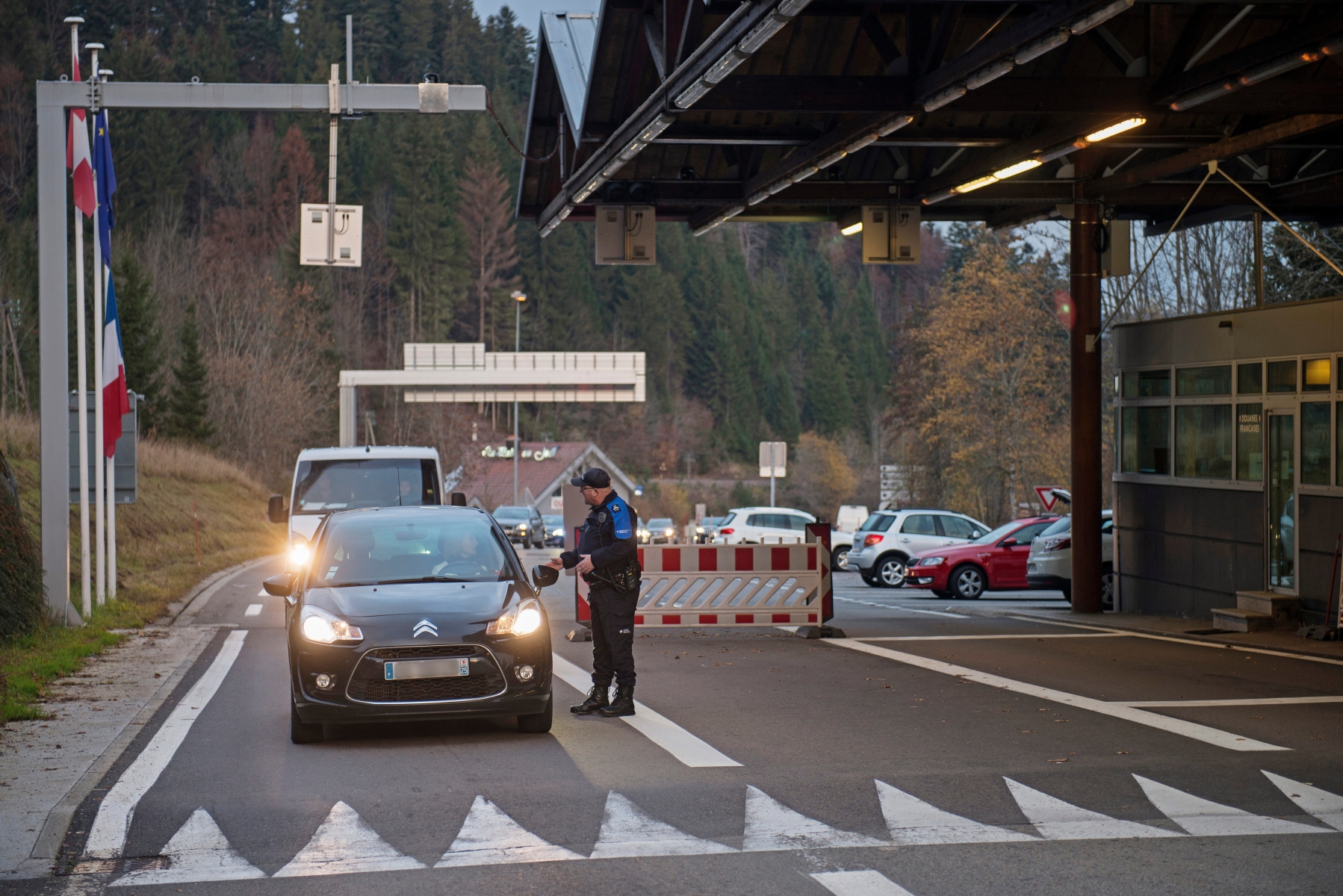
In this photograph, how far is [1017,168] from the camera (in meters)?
16.6

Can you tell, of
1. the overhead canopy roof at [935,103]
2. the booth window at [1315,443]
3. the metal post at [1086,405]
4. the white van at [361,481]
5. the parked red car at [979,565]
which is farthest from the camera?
the parked red car at [979,565]

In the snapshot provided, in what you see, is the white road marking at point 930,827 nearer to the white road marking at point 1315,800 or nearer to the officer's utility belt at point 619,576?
the white road marking at point 1315,800

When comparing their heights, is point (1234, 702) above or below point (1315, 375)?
below

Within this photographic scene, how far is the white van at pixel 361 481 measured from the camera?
1727 cm

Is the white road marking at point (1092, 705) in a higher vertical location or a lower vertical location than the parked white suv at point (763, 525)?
higher

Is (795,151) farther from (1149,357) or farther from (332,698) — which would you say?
(332,698)

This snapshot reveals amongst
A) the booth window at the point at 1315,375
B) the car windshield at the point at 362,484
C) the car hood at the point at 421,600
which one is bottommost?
the car hood at the point at 421,600

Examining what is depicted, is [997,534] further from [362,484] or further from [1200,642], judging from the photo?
[362,484]

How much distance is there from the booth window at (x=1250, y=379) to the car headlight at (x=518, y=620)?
11.0 m

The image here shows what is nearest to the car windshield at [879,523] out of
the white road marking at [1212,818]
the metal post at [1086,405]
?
the metal post at [1086,405]

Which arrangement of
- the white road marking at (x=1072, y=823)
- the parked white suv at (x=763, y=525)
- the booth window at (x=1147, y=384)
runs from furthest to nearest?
1. the parked white suv at (x=763, y=525)
2. the booth window at (x=1147, y=384)
3. the white road marking at (x=1072, y=823)

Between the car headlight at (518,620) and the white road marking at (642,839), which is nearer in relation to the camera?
the white road marking at (642,839)

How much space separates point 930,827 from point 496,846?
81.6 inches

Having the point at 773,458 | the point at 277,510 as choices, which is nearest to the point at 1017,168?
the point at 277,510
